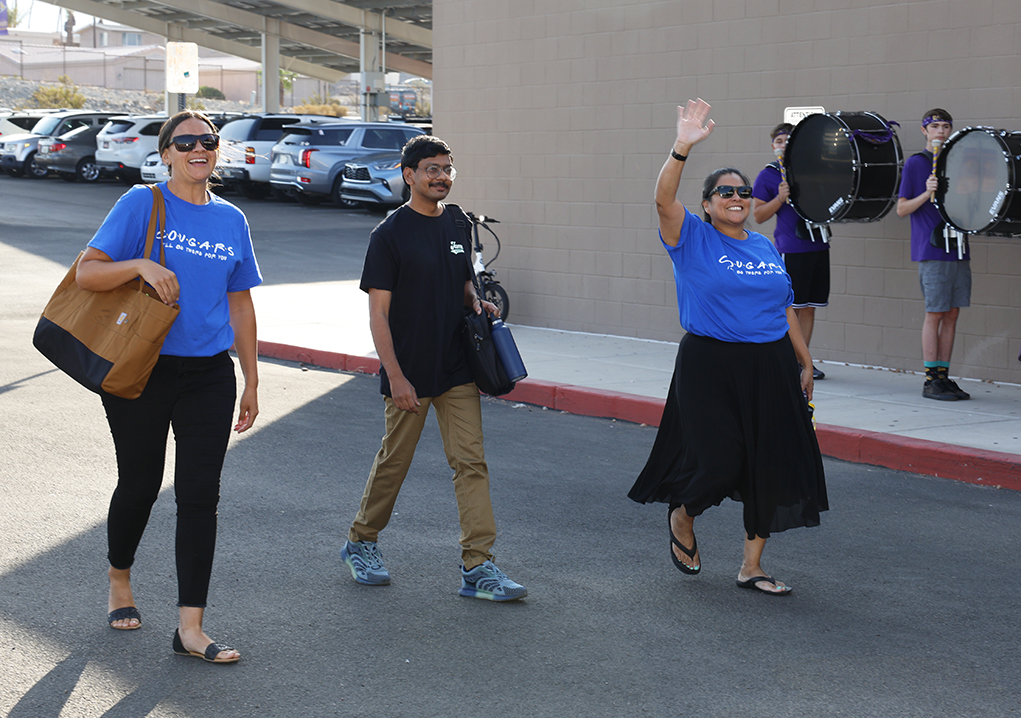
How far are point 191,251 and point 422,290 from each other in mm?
1108

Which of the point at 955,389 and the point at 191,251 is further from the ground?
the point at 191,251

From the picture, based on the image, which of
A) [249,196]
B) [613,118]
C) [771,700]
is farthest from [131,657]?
[249,196]

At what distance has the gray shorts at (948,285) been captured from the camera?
8992mm

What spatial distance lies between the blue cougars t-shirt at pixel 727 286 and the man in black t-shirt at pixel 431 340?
2.77 ft

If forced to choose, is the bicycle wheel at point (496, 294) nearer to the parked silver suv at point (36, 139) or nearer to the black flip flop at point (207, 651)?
the black flip flop at point (207, 651)

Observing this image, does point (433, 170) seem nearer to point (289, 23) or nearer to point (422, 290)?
point (422, 290)

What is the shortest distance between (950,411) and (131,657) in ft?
20.7

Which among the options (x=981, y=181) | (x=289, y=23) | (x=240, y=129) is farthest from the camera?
(x=289, y=23)

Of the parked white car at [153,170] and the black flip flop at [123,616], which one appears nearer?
the black flip flop at [123,616]

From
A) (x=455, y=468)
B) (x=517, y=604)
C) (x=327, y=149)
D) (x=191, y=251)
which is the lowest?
(x=517, y=604)

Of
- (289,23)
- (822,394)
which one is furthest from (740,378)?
(289,23)

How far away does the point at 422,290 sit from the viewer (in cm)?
503

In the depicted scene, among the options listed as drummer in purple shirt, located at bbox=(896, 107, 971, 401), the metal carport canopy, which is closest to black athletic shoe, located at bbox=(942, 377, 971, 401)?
drummer in purple shirt, located at bbox=(896, 107, 971, 401)

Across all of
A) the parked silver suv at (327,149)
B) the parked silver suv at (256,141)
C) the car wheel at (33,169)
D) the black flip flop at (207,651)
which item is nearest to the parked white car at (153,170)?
the parked silver suv at (256,141)
